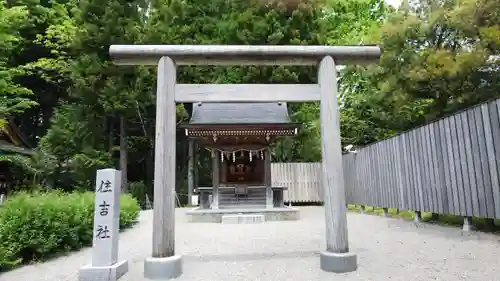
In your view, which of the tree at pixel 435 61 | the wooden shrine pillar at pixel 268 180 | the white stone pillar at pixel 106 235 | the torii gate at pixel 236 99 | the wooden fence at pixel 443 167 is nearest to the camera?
the white stone pillar at pixel 106 235

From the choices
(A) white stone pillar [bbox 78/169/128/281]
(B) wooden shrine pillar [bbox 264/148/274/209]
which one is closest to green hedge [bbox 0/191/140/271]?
(A) white stone pillar [bbox 78/169/128/281]

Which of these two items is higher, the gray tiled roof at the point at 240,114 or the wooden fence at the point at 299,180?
the gray tiled roof at the point at 240,114

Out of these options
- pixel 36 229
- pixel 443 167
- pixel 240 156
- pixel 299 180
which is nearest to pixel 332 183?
pixel 443 167

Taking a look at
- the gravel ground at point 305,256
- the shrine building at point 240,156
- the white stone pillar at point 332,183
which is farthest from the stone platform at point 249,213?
the white stone pillar at point 332,183

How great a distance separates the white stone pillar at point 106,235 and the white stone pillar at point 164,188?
460mm

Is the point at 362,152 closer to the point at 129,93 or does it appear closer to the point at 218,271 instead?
the point at 218,271

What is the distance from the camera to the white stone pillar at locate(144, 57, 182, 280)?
4.27 m

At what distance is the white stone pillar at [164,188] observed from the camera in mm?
4266

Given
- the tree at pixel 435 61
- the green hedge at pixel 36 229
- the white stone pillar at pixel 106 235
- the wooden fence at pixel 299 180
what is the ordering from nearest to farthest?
the white stone pillar at pixel 106 235 → the green hedge at pixel 36 229 → the tree at pixel 435 61 → the wooden fence at pixel 299 180

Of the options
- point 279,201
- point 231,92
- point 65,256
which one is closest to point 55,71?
point 279,201

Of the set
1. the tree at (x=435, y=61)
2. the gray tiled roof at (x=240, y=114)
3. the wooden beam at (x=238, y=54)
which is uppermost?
the tree at (x=435, y=61)

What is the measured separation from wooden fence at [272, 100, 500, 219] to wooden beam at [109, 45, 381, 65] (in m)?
3.05

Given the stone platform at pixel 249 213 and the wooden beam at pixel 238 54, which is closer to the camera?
the wooden beam at pixel 238 54

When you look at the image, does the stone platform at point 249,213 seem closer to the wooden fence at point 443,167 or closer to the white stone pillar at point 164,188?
the wooden fence at point 443,167
